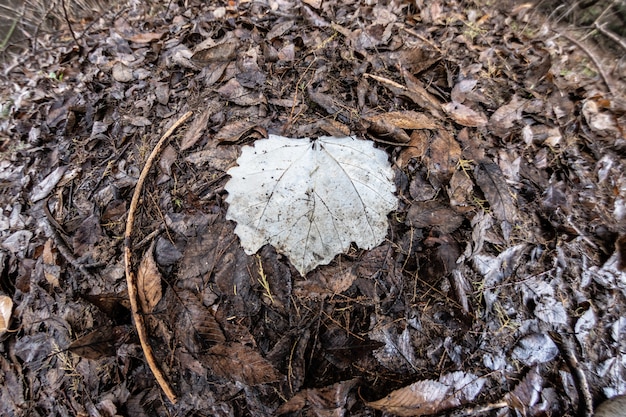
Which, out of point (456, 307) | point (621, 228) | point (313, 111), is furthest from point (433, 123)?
point (621, 228)

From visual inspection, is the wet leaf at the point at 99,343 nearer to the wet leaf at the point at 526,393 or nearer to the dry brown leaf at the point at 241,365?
the dry brown leaf at the point at 241,365

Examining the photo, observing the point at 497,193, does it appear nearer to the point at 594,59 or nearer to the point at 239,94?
the point at 239,94

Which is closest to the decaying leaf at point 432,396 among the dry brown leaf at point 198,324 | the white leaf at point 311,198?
the white leaf at point 311,198

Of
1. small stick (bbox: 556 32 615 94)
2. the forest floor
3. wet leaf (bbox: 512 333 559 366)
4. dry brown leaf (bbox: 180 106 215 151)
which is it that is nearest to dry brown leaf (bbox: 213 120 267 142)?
the forest floor

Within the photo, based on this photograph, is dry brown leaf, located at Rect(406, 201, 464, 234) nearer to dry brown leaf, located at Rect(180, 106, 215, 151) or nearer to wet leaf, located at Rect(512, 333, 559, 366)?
wet leaf, located at Rect(512, 333, 559, 366)

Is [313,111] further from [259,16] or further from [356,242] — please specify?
[259,16]

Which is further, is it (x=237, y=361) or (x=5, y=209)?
(x=5, y=209)
